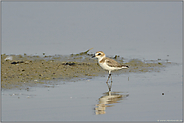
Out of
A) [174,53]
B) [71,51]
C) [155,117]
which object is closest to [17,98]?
[155,117]

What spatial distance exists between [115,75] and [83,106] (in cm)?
506


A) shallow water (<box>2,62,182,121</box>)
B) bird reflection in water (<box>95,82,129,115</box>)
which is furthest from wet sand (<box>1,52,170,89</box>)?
bird reflection in water (<box>95,82,129,115</box>)

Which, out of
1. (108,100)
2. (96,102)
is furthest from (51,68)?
(96,102)

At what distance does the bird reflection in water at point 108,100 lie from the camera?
27.5 ft

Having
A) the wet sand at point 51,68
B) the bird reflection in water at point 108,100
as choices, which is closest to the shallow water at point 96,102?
the bird reflection in water at point 108,100

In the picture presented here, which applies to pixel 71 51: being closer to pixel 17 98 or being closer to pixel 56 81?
pixel 56 81

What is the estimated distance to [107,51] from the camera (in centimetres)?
1828

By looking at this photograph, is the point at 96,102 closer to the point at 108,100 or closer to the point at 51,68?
the point at 108,100

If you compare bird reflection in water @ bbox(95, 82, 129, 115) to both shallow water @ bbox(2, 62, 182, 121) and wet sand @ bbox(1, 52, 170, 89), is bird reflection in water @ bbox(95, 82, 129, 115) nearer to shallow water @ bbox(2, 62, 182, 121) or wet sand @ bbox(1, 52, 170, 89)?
shallow water @ bbox(2, 62, 182, 121)

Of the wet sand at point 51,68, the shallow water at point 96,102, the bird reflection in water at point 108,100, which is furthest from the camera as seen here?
the wet sand at point 51,68

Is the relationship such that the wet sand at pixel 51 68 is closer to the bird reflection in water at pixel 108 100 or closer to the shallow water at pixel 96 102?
the shallow water at pixel 96 102

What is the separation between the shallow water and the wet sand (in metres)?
0.96

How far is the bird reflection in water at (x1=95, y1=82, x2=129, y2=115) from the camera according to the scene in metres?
8.38

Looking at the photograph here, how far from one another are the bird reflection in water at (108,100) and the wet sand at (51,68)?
251cm
